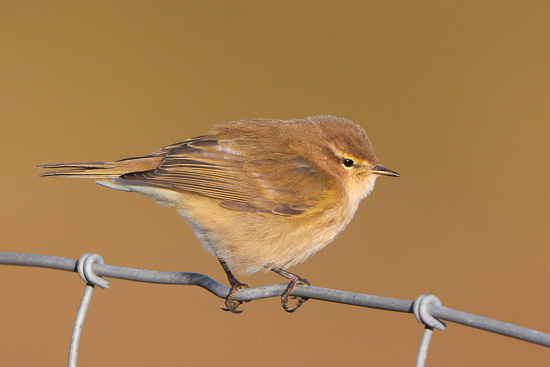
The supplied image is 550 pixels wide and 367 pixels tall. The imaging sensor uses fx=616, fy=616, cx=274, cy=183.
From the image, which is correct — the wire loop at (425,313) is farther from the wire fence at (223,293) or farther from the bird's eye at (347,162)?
the bird's eye at (347,162)

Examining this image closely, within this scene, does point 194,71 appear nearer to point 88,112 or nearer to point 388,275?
point 88,112

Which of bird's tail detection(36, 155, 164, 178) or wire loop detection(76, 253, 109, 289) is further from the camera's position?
bird's tail detection(36, 155, 164, 178)

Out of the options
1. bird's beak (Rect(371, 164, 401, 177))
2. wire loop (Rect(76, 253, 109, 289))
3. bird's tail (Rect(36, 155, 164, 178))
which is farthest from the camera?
bird's beak (Rect(371, 164, 401, 177))

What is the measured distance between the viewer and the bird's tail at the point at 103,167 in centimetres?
321

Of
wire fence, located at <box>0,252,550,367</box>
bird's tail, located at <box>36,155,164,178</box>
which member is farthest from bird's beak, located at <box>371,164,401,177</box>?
wire fence, located at <box>0,252,550,367</box>

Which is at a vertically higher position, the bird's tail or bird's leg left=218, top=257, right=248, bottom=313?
the bird's tail

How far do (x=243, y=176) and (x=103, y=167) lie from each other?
761 millimetres

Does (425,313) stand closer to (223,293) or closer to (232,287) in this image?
(223,293)

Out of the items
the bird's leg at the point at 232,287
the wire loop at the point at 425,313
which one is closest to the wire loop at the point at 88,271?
the bird's leg at the point at 232,287

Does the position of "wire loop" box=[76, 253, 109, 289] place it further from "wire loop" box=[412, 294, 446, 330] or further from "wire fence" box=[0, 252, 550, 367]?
"wire loop" box=[412, 294, 446, 330]

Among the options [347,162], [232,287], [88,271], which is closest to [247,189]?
[232,287]

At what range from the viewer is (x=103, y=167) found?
335 centimetres

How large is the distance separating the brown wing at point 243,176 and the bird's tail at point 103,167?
97 millimetres

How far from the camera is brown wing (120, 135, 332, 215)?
10.8ft
